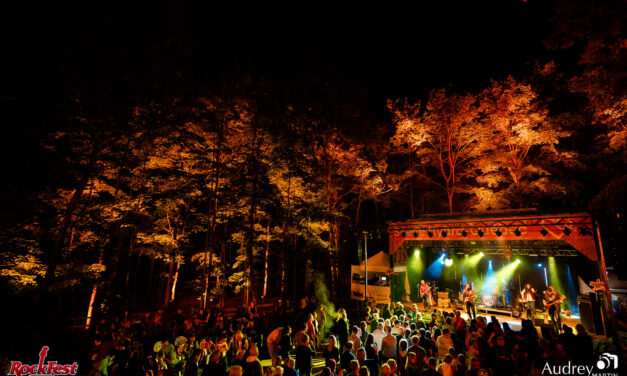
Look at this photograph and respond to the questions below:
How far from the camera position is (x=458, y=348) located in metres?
7.19

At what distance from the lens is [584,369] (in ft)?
19.0

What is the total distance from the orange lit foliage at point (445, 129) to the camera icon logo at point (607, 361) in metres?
11.0

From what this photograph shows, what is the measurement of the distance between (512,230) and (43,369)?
15.4 metres

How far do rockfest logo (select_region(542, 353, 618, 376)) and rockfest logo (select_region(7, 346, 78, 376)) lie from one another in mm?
9801

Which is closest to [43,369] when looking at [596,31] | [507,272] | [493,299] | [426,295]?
[596,31]

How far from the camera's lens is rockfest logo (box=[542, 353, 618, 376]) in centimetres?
547

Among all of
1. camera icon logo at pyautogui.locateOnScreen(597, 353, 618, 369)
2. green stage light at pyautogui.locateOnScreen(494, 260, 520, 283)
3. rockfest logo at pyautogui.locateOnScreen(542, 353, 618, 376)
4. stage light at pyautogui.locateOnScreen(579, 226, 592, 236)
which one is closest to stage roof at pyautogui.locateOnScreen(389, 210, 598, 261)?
stage light at pyautogui.locateOnScreen(579, 226, 592, 236)

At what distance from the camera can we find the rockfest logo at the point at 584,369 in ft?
18.0

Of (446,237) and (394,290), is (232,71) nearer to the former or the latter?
(446,237)

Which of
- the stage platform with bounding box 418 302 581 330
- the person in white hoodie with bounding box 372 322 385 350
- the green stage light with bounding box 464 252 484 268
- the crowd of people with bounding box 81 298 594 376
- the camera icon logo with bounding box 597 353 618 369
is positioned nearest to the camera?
the crowd of people with bounding box 81 298 594 376

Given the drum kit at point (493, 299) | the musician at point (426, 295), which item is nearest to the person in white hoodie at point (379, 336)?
the musician at point (426, 295)

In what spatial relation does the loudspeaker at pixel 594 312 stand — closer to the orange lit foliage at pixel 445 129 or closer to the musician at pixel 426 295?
the musician at pixel 426 295

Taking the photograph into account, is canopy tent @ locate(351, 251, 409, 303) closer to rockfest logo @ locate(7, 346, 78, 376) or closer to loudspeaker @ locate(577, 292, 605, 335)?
loudspeaker @ locate(577, 292, 605, 335)

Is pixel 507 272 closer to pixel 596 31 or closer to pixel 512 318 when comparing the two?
pixel 512 318
